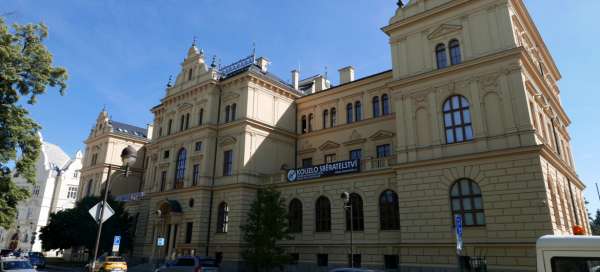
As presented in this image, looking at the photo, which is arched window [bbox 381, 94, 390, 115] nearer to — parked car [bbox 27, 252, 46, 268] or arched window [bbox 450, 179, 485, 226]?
arched window [bbox 450, 179, 485, 226]

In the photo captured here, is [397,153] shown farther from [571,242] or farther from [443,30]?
[571,242]

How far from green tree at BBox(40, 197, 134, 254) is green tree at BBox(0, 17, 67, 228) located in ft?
56.7

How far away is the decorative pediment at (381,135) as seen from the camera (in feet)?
115

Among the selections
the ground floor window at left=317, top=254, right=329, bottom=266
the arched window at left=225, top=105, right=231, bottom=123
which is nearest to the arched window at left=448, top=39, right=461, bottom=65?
the ground floor window at left=317, top=254, right=329, bottom=266

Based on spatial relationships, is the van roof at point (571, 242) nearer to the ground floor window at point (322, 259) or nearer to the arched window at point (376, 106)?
the ground floor window at point (322, 259)

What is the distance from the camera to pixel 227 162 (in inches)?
1548

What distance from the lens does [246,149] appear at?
37.6m

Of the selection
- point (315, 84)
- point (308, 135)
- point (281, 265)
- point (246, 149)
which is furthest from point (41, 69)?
point (315, 84)

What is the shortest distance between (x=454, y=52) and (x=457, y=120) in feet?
17.0

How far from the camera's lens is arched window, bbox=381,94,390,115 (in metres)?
36.5

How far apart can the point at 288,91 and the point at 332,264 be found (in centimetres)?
1997

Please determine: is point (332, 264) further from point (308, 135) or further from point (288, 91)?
point (288, 91)

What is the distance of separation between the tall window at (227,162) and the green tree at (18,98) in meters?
16.5

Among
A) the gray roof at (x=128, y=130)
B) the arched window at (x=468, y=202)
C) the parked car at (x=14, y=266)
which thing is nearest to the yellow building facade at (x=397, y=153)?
the arched window at (x=468, y=202)
